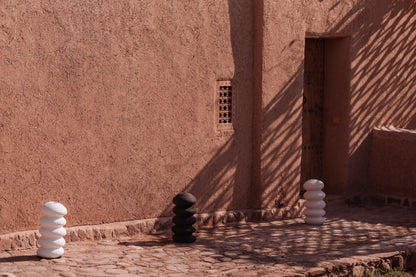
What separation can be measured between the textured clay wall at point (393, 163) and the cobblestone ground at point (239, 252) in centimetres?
94

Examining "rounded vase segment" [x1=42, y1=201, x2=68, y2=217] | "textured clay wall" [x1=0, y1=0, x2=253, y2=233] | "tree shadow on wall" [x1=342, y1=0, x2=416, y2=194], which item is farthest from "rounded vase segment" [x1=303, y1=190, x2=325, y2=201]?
"rounded vase segment" [x1=42, y1=201, x2=68, y2=217]

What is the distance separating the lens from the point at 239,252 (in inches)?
333

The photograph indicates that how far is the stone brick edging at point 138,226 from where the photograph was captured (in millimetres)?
8117

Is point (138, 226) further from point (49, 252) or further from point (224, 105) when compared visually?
point (224, 105)

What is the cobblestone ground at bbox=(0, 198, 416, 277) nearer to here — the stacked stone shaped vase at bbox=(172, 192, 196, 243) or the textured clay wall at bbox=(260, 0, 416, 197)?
the stacked stone shaped vase at bbox=(172, 192, 196, 243)

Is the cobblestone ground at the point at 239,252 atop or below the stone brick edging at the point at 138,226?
below

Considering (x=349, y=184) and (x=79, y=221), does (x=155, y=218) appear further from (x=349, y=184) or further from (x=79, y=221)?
(x=349, y=184)

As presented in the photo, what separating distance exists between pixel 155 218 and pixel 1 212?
193cm

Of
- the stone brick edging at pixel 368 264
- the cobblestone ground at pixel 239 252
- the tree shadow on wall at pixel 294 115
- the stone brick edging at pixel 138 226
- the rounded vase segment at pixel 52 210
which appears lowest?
the stone brick edging at pixel 368 264

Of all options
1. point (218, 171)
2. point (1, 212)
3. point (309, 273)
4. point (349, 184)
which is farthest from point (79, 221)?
point (349, 184)

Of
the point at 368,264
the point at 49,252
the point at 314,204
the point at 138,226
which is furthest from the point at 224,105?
the point at 49,252

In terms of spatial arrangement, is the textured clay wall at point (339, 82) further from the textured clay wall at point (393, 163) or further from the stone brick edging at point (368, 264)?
the stone brick edging at point (368, 264)

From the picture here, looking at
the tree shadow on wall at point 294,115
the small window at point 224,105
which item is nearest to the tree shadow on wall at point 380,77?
the tree shadow on wall at point 294,115

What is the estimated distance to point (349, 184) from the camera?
11555 mm
